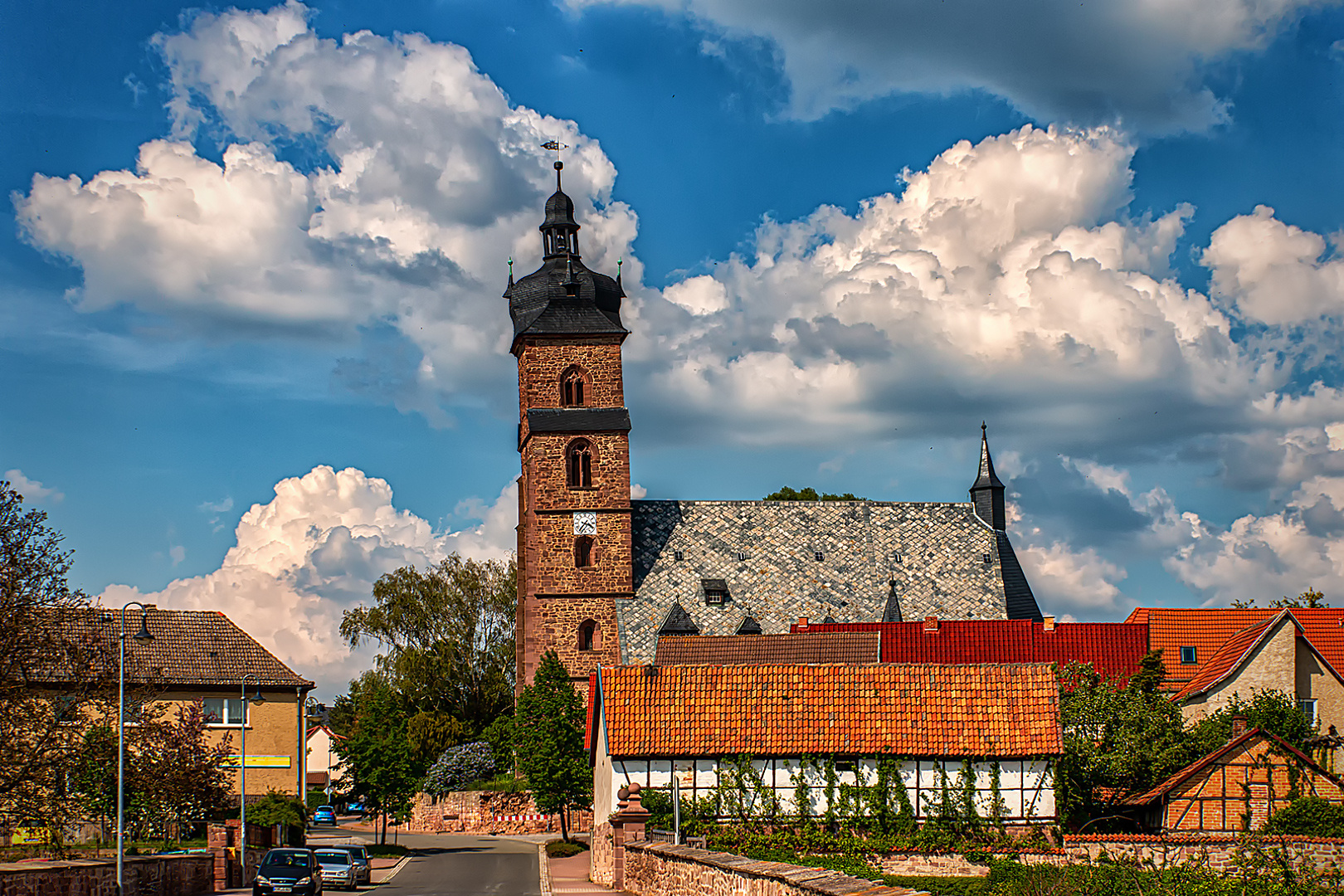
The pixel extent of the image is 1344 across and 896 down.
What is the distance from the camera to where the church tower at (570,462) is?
64.9 meters

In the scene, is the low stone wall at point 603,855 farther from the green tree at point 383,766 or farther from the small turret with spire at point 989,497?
the small turret with spire at point 989,497

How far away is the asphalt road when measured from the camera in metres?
36.4

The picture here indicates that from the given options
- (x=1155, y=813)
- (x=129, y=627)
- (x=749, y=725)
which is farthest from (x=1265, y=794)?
(x=129, y=627)

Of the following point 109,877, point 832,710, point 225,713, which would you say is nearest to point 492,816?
point 225,713

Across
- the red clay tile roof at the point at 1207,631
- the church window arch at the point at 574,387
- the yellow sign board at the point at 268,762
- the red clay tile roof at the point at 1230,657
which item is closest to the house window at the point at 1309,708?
the red clay tile roof at the point at 1230,657

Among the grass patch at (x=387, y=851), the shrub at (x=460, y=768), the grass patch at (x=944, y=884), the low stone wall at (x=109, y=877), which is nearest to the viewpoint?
the low stone wall at (x=109, y=877)

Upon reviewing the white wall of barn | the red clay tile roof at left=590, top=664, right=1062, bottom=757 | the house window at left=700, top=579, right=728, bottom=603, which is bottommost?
the white wall of barn

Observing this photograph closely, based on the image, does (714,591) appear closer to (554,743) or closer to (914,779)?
(554,743)

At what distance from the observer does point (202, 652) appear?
200 feet

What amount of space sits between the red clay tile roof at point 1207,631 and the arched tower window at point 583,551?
23.7m

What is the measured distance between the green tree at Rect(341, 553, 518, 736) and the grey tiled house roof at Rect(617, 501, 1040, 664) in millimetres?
14653

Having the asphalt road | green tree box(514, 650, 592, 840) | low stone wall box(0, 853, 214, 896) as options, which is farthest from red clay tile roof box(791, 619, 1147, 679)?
low stone wall box(0, 853, 214, 896)

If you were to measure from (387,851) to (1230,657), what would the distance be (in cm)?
3066

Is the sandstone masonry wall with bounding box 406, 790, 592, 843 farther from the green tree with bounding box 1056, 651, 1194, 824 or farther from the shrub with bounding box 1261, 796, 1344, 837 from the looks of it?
the shrub with bounding box 1261, 796, 1344, 837
